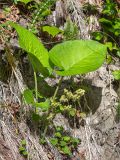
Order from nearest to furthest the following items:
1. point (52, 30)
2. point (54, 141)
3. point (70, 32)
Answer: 1. point (54, 141)
2. point (70, 32)
3. point (52, 30)

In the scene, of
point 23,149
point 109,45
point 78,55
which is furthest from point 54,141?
point 109,45

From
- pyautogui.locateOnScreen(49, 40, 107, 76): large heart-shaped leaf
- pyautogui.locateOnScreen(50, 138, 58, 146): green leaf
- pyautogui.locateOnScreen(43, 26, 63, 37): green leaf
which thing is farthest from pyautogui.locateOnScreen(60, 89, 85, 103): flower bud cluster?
pyautogui.locateOnScreen(43, 26, 63, 37): green leaf

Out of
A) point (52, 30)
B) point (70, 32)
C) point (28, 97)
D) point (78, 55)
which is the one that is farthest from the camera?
point (52, 30)

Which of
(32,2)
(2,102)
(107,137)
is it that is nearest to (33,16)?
(32,2)

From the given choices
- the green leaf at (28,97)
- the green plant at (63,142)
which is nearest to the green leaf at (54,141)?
the green plant at (63,142)

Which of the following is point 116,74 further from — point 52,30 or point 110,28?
point 52,30

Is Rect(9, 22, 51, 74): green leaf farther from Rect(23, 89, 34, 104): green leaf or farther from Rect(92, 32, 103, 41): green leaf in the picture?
Rect(92, 32, 103, 41): green leaf
